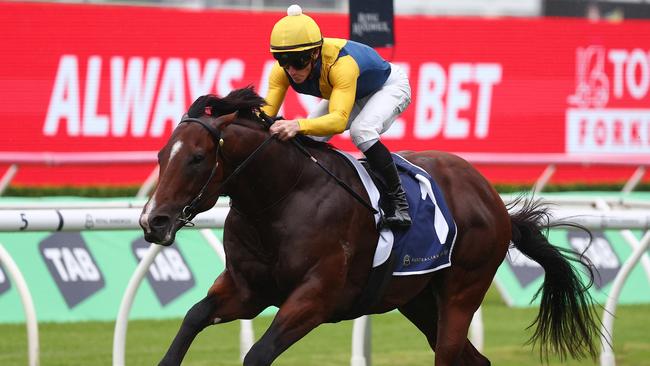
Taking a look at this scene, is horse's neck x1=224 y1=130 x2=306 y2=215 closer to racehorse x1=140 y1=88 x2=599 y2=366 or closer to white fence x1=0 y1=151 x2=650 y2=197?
racehorse x1=140 y1=88 x2=599 y2=366

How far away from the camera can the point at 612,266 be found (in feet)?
30.1

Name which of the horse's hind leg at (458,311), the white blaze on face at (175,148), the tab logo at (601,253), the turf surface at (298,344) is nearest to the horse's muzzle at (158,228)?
the white blaze on face at (175,148)

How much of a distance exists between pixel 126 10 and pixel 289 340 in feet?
27.8

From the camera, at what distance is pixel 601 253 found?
9.22m

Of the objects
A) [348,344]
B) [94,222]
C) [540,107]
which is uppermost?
[94,222]

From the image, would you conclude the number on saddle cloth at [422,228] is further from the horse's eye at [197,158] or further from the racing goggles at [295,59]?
the horse's eye at [197,158]

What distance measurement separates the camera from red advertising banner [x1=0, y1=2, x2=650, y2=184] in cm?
1194

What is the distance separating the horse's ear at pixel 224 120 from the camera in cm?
442

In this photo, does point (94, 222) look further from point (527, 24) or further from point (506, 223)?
point (527, 24)

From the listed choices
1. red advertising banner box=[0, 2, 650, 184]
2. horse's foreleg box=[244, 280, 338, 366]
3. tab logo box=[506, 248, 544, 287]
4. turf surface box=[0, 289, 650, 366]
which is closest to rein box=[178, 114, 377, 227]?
horse's foreleg box=[244, 280, 338, 366]

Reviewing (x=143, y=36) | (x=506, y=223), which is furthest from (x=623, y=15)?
(x=506, y=223)

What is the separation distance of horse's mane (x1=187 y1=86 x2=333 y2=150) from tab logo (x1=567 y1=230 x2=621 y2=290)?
495 cm

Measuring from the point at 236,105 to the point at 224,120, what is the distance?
4.1 inches

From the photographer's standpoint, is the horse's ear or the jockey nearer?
the horse's ear
